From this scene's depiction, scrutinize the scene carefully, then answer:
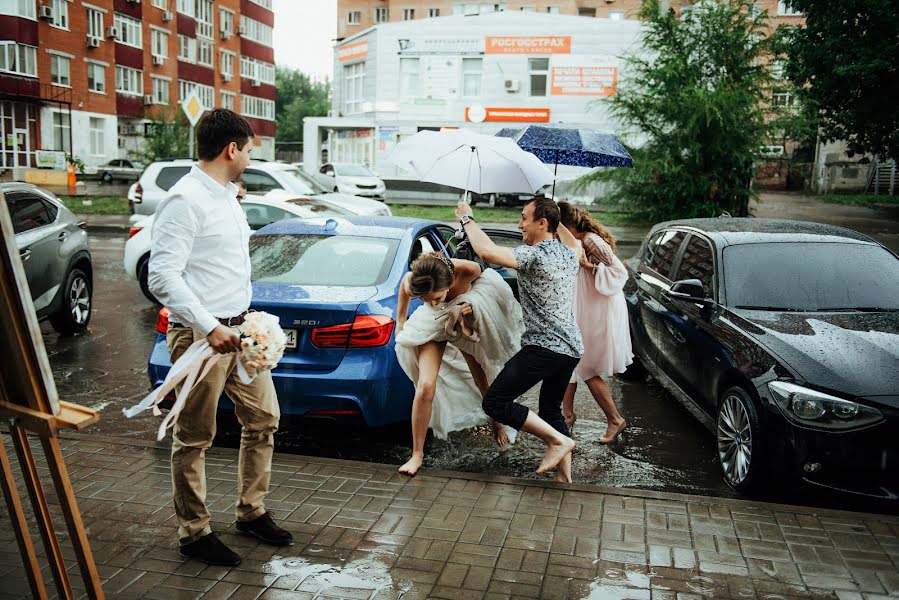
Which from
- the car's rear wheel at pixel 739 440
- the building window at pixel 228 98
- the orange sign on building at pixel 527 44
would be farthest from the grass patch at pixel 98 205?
the building window at pixel 228 98

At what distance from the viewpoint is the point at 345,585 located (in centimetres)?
375

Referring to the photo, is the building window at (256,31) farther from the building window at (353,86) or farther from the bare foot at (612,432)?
the bare foot at (612,432)

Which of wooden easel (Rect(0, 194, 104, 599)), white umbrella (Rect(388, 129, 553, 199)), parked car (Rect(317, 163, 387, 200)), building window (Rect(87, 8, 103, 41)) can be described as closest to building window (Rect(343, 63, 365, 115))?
parked car (Rect(317, 163, 387, 200))

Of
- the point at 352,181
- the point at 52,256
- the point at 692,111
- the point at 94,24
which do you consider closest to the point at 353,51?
the point at 352,181

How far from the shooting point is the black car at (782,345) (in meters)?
4.59

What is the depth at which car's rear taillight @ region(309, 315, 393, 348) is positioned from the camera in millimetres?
5418

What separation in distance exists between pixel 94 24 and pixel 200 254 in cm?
5185

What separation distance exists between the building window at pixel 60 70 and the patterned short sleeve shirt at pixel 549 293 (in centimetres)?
4640

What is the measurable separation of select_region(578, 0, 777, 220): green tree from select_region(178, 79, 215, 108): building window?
4374cm

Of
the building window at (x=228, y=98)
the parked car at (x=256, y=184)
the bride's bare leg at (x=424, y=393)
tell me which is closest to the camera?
the bride's bare leg at (x=424, y=393)

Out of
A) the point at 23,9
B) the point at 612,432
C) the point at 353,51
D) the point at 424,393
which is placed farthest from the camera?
the point at 353,51

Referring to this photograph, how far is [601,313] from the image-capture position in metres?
6.28

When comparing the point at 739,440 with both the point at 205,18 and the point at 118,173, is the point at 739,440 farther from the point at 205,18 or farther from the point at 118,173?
the point at 205,18

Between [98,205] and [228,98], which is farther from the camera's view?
[228,98]
